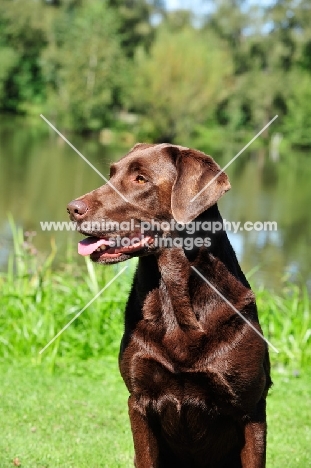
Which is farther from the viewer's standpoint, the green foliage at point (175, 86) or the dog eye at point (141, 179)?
the green foliage at point (175, 86)

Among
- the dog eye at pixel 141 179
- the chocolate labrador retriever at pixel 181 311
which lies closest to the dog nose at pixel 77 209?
the chocolate labrador retriever at pixel 181 311

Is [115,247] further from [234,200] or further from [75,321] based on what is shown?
[234,200]

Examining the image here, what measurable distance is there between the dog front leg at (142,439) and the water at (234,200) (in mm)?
2728

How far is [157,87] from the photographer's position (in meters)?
51.5

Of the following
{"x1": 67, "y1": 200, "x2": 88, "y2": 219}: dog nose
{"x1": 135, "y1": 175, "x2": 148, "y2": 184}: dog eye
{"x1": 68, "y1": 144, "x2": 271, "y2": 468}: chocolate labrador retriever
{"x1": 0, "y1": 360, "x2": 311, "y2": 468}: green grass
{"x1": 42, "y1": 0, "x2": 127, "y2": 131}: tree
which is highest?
{"x1": 42, "y1": 0, "x2": 127, "y2": 131}: tree

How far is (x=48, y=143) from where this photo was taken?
41.4 metres

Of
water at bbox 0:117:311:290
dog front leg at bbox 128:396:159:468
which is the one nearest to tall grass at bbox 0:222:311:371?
water at bbox 0:117:311:290

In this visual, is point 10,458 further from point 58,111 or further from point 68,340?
point 58,111

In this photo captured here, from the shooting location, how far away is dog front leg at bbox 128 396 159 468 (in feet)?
12.1

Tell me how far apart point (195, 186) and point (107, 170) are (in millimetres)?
7001

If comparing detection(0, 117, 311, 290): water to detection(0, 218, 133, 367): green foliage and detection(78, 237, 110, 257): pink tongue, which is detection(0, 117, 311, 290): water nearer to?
detection(0, 218, 133, 367): green foliage

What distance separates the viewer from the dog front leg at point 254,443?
11.8 ft

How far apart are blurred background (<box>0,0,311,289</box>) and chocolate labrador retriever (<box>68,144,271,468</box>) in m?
20.6

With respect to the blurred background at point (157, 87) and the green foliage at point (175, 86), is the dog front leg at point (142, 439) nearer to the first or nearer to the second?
the blurred background at point (157, 87)
